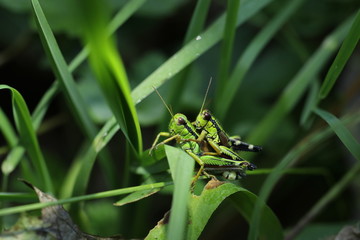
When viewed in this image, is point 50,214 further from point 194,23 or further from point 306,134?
point 306,134

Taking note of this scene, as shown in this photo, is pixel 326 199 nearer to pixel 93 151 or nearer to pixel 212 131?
pixel 212 131

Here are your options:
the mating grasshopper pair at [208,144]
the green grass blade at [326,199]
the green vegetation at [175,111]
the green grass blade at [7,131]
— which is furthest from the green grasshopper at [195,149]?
the green grass blade at [7,131]

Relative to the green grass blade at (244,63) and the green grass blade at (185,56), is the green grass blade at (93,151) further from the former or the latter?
the green grass blade at (244,63)

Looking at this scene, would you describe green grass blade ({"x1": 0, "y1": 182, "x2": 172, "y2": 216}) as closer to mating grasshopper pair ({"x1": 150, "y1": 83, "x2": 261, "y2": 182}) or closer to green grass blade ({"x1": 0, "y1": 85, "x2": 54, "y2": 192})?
mating grasshopper pair ({"x1": 150, "y1": 83, "x2": 261, "y2": 182})

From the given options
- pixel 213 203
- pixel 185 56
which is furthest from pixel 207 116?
pixel 213 203

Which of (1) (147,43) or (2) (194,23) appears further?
(1) (147,43)

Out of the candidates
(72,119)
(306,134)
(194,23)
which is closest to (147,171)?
(194,23)
